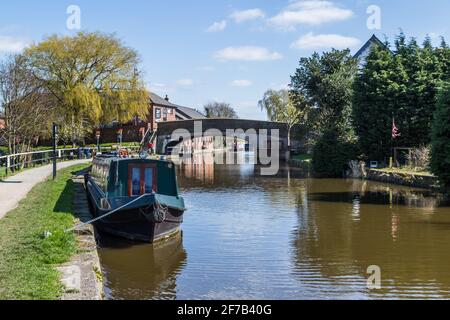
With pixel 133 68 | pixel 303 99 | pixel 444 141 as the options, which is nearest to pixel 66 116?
pixel 133 68

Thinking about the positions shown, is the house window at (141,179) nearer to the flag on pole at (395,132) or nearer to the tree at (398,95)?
the flag on pole at (395,132)

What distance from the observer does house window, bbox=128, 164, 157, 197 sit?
15820 millimetres

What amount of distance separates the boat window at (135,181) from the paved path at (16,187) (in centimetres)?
328

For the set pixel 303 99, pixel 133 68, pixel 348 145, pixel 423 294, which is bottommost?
pixel 423 294

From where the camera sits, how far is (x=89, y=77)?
5419 centimetres

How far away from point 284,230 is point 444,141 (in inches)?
405

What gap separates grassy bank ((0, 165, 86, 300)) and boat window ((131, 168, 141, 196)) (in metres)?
1.85

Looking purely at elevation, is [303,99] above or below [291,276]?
above

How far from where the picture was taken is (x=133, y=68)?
56.1 metres

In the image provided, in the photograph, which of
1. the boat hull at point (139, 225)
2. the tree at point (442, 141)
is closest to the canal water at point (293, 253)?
the boat hull at point (139, 225)

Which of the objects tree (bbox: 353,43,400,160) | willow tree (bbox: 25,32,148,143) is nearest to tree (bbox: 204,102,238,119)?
→ willow tree (bbox: 25,32,148,143)

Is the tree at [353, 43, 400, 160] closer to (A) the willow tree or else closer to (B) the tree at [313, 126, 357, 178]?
(B) the tree at [313, 126, 357, 178]

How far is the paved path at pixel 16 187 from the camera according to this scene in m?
15.8
